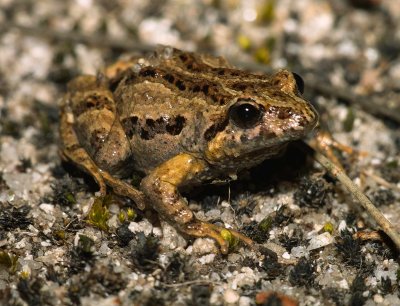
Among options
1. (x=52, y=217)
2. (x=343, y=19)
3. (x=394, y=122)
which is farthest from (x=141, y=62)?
(x=343, y=19)

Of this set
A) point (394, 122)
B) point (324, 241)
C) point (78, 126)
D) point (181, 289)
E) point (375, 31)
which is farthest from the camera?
point (375, 31)

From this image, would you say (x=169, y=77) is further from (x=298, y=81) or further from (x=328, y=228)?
(x=328, y=228)

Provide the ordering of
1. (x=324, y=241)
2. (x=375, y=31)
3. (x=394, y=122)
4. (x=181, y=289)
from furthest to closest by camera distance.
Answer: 1. (x=375, y=31)
2. (x=394, y=122)
3. (x=324, y=241)
4. (x=181, y=289)

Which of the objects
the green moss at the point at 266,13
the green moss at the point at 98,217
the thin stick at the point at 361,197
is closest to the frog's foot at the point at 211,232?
the green moss at the point at 98,217

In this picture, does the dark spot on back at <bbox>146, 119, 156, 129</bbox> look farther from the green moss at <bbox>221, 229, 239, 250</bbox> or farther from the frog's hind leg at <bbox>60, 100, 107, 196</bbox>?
the green moss at <bbox>221, 229, 239, 250</bbox>

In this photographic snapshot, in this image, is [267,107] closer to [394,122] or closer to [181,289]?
[181,289]

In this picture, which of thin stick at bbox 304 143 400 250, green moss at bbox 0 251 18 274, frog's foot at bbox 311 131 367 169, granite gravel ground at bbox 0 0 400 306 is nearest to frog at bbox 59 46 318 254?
granite gravel ground at bbox 0 0 400 306

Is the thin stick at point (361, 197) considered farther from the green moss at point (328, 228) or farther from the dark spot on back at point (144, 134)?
the dark spot on back at point (144, 134)

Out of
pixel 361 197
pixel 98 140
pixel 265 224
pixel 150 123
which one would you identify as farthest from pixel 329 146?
pixel 98 140
